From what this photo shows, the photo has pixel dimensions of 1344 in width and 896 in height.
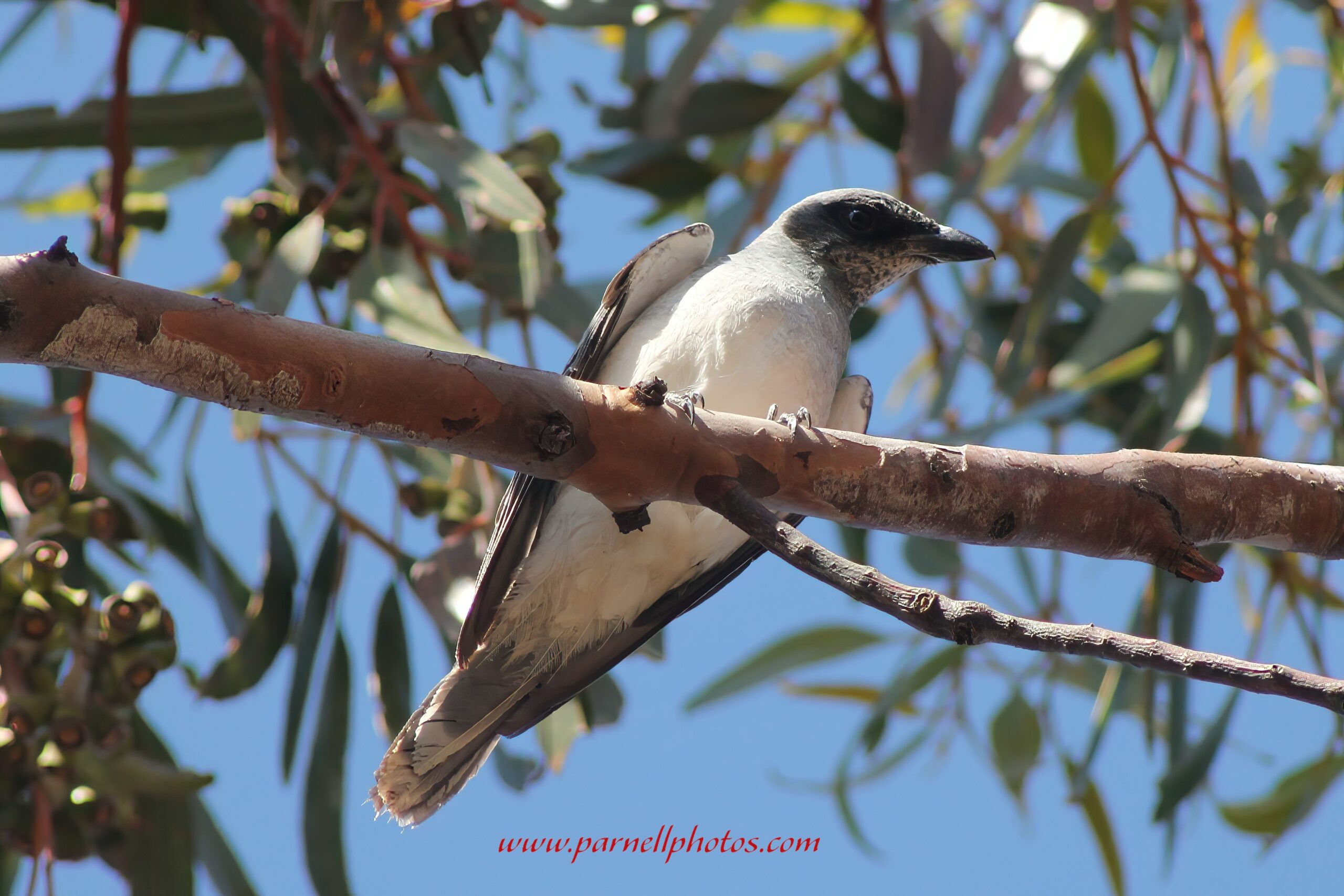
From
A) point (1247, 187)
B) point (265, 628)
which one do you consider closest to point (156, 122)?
point (265, 628)

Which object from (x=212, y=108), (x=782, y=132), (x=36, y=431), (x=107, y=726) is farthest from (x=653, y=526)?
(x=782, y=132)

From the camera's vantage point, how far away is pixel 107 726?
264cm

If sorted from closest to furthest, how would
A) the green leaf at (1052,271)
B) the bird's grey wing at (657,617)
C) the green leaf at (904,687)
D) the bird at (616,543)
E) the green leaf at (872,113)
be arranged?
the bird at (616,543) < the bird's grey wing at (657,617) < the green leaf at (1052,271) < the green leaf at (872,113) < the green leaf at (904,687)

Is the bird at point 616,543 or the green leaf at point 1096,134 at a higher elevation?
the green leaf at point 1096,134

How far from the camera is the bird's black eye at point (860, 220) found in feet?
11.1

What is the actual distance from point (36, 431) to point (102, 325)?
1744 millimetres

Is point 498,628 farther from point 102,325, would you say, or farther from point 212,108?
point 212,108

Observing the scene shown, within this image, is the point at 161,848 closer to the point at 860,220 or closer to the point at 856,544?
the point at 856,544

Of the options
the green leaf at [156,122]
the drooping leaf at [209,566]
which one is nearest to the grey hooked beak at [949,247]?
the green leaf at [156,122]

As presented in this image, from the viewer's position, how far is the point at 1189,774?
11.9 feet

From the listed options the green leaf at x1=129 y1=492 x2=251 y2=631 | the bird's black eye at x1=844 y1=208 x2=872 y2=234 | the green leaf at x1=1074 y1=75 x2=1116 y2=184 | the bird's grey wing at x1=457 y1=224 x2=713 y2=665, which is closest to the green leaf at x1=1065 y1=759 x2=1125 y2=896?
the bird's black eye at x1=844 y1=208 x2=872 y2=234

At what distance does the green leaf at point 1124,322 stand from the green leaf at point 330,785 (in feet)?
7.71

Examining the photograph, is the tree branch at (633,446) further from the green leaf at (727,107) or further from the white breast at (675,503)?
the green leaf at (727,107)

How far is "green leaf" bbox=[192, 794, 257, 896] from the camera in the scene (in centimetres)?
312
